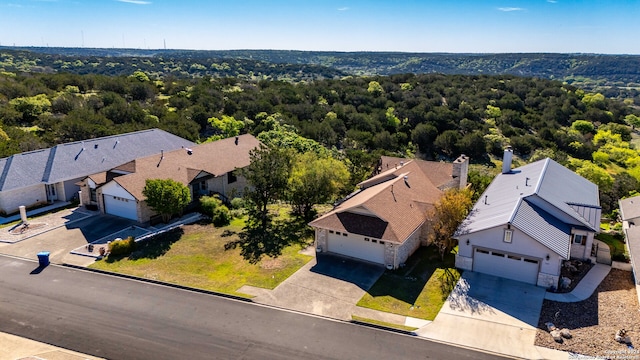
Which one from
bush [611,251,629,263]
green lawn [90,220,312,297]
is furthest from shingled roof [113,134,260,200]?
bush [611,251,629,263]

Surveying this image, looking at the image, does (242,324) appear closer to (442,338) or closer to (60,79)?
(442,338)

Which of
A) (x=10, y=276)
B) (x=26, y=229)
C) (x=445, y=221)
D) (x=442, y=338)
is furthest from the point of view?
(x=26, y=229)

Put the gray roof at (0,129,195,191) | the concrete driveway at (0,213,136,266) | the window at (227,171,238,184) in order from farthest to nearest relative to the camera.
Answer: the window at (227,171,238,184) → the gray roof at (0,129,195,191) → the concrete driveway at (0,213,136,266)

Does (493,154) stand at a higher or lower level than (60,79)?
lower

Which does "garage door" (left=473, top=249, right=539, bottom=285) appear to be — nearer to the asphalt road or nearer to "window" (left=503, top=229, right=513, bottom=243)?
"window" (left=503, top=229, right=513, bottom=243)

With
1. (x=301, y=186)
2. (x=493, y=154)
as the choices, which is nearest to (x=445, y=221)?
(x=301, y=186)

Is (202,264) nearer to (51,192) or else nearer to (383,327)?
(383,327)
